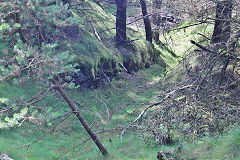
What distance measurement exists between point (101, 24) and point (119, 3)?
5.89 feet

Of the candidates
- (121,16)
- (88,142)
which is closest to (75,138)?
(88,142)

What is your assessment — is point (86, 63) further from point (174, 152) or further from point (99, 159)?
point (174, 152)

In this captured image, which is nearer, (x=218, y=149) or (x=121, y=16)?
(x=218, y=149)

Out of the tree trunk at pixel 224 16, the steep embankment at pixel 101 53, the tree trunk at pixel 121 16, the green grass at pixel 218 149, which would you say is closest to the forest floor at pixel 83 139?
the green grass at pixel 218 149

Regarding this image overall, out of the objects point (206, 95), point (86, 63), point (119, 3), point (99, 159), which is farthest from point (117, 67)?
point (206, 95)

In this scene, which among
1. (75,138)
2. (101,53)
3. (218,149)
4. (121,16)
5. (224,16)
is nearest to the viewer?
(218,149)

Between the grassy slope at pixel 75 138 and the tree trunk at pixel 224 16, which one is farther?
the grassy slope at pixel 75 138

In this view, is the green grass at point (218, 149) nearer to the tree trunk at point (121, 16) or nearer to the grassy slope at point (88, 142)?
the grassy slope at point (88, 142)

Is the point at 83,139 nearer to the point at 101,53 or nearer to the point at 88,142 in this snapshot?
the point at 88,142

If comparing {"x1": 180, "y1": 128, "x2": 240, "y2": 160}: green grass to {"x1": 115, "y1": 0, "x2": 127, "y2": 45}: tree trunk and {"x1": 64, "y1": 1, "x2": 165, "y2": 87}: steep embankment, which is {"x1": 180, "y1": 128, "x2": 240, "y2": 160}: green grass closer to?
{"x1": 64, "y1": 1, "x2": 165, "y2": 87}: steep embankment

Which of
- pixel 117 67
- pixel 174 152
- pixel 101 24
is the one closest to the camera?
pixel 174 152

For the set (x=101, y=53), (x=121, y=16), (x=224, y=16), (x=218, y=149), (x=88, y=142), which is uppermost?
(x=224, y=16)

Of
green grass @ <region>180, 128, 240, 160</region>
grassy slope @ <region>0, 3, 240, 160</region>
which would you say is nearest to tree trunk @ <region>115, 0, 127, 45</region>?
grassy slope @ <region>0, 3, 240, 160</region>

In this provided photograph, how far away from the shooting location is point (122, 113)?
10.9 meters
